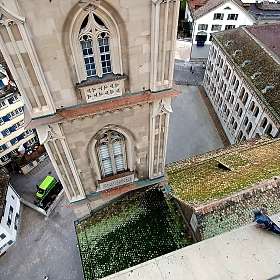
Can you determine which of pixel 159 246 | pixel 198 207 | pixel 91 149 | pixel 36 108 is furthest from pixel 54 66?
pixel 159 246

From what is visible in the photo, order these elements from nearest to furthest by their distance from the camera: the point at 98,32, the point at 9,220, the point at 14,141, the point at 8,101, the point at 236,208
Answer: the point at 98,32, the point at 236,208, the point at 9,220, the point at 8,101, the point at 14,141

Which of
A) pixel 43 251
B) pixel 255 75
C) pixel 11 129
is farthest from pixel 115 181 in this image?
pixel 255 75

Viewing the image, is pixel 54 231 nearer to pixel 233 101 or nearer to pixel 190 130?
pixel 190 130

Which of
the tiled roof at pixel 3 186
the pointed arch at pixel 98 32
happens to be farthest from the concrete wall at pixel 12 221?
the pointed arch at pixel 98 32

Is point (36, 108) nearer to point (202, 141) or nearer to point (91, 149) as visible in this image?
point (91, 149)

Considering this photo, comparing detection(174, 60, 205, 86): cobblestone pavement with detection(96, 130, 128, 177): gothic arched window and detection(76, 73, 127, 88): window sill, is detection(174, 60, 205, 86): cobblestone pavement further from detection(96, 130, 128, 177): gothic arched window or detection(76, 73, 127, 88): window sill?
detection(76, 73, 127, 88): window sill

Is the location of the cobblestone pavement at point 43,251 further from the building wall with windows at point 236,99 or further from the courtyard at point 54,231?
the building wall with windows at point 236,99
